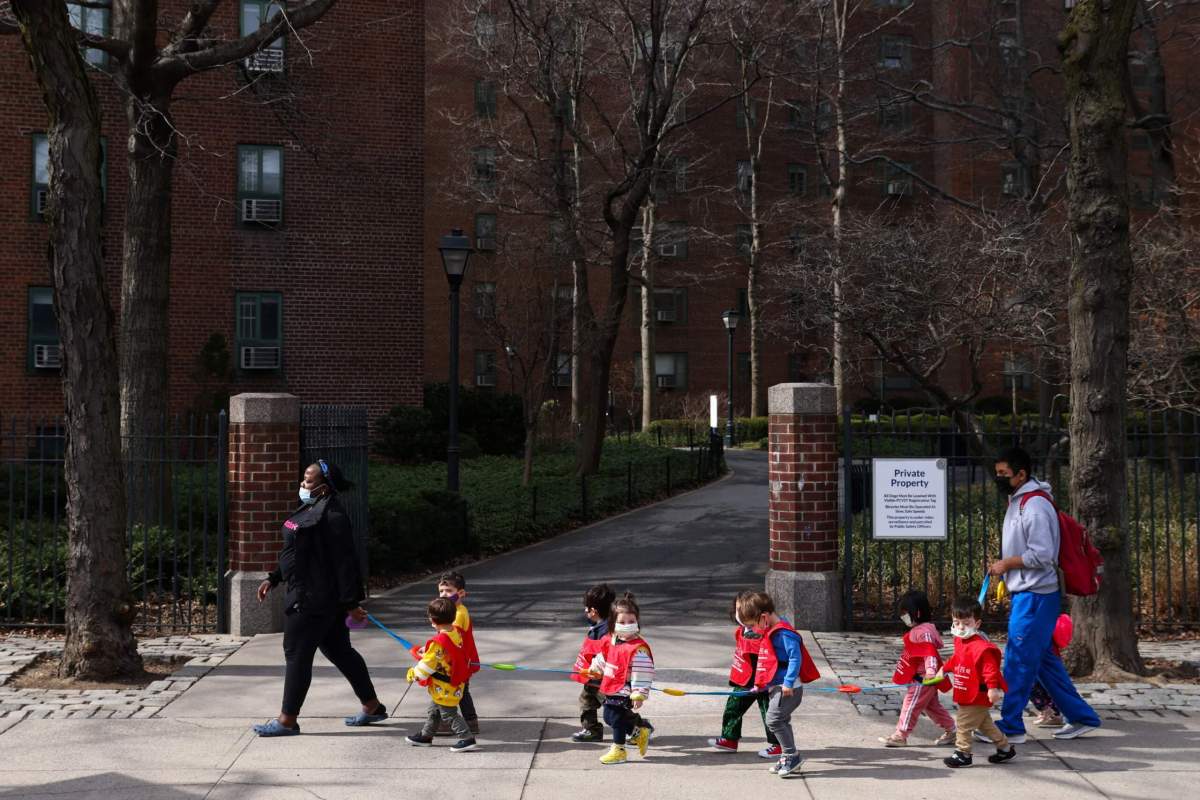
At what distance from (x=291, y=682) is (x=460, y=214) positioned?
118 feet

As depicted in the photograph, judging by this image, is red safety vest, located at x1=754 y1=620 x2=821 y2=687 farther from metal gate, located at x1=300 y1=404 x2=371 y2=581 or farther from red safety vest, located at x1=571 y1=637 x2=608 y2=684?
metal gate, located at x1=300 y1=404 x2=371 y2=581

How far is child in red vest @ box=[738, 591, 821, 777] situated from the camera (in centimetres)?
656

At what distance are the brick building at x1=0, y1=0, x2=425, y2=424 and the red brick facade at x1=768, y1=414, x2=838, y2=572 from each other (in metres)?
14.6

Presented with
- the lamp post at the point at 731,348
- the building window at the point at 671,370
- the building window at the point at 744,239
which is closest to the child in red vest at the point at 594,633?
the lamp post at the point at 731,348

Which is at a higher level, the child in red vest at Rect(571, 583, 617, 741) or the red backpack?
the red backpack

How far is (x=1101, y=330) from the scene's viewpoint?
8805mm

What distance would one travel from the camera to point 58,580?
440 inches

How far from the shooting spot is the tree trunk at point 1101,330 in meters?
8.73

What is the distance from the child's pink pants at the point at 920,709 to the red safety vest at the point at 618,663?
5.48 ft

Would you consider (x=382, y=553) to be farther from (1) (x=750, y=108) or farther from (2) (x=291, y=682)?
(1) (x=750, y=108)

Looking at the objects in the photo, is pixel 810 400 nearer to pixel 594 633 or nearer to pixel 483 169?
pixel 594 633

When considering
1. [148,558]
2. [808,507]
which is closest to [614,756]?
[808,507]

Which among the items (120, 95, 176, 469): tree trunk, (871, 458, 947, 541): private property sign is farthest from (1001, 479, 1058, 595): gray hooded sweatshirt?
(120, 95, 176, 469): tree trunk

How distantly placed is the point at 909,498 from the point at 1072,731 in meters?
3.44
